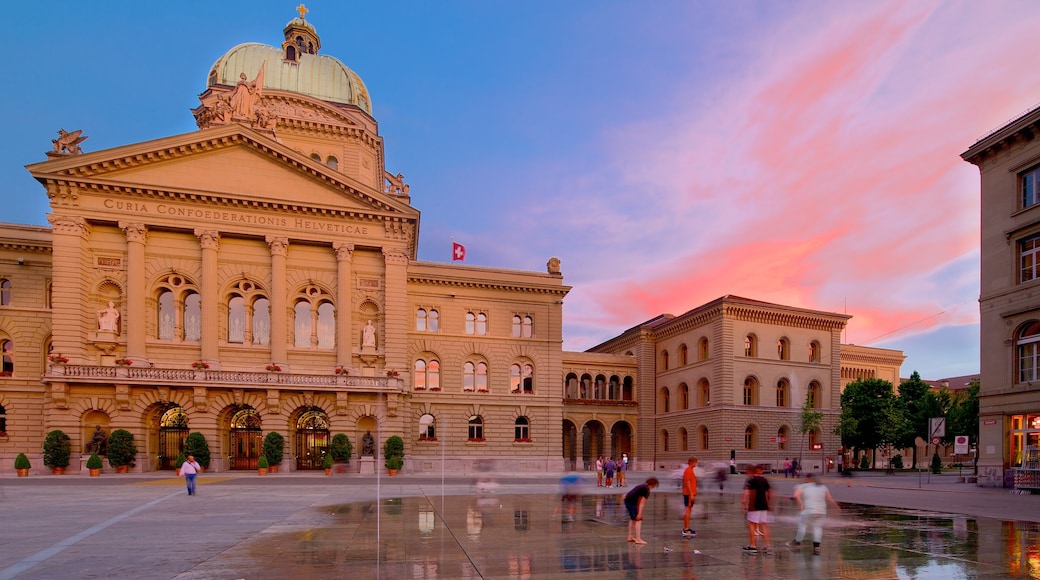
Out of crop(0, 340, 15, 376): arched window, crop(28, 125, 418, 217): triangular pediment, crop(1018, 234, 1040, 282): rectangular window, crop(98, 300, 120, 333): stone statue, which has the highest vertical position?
crop(28, 125, 418, 217): triangular pediment

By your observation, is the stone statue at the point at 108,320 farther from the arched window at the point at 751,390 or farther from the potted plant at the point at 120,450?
the arched window at the point at 751,390

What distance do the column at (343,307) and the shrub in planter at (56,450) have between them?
653 inches

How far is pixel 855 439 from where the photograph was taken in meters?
65.2

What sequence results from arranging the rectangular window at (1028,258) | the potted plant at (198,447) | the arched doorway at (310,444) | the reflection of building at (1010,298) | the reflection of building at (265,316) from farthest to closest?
the arched doorway at (310,444), the reflection of building at (265,316), the potted plant at (198,447), the rectangular window at (1028,258), the reflection of building at (1010,298)

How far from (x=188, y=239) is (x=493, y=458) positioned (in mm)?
27526

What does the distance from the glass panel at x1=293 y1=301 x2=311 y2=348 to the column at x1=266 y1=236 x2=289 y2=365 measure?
4.63 feet

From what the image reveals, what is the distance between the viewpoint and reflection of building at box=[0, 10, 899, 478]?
42188 millimetres

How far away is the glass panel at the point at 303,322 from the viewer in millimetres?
47094

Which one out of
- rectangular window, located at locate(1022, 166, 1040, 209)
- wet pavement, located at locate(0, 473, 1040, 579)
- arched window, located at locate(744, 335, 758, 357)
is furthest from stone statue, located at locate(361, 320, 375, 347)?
rectangular window, located at locate(1022, 166, 1040, 209)

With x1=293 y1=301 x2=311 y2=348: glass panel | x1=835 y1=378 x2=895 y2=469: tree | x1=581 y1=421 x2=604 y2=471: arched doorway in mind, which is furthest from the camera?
x1=581 y1=421 x2=604 y2=471: arched doorway

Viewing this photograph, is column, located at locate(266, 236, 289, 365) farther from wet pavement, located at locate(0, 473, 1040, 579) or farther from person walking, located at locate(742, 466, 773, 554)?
person walking, located at locate(742, 466, 773, 554)

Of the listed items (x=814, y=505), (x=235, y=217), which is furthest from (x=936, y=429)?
(x=235, y=217)

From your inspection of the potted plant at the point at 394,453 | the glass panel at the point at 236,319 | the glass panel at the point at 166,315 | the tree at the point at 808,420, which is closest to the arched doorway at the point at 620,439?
the tree at the point at 808,420

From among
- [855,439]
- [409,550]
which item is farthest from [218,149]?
[855,439]
